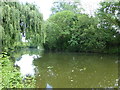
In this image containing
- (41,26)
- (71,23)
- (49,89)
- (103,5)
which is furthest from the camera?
(71,23)

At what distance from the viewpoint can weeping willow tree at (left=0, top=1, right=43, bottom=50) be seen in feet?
11.3

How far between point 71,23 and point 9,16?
8.40 metres

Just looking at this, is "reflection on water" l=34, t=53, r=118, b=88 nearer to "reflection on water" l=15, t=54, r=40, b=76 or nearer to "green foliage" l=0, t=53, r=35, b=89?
"reflection on water" l=15, t=54, r=40, b=76

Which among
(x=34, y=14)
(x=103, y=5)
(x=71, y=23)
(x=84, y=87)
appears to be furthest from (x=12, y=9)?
(x=71, y=23)

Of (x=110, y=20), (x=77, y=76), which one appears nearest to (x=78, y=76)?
(x=77, y=76)

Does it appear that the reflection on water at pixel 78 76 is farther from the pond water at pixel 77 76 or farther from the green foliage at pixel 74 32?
the green foliage at pixel 74 32

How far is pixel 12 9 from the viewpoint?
3559mm

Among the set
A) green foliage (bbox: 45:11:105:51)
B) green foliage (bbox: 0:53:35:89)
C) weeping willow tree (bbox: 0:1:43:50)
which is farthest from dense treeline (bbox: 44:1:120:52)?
green foliage (bbox: 0:53:35:89)

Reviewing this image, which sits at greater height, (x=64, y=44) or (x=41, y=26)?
(x=41, y=26)

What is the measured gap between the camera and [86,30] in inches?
385

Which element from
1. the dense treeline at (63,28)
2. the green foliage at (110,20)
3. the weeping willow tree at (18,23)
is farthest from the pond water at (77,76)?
the green foliage at (110,20)

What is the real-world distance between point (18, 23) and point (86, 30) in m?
6.92

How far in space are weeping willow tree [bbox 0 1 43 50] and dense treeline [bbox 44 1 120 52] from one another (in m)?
Answer: 3.34

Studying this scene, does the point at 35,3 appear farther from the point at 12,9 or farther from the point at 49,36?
the point at 49,36
